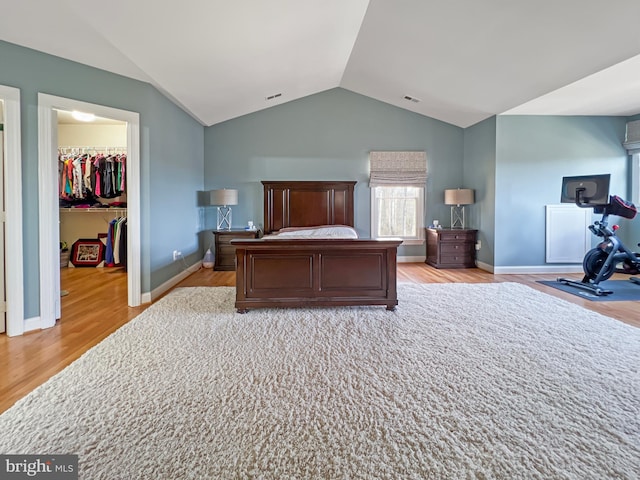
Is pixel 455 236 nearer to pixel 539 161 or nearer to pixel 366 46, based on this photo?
pixel 539 161

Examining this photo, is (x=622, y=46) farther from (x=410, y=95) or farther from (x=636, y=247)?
(x=636, y=247)

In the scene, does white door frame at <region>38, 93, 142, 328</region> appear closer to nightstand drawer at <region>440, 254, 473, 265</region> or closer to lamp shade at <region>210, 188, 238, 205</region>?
lamp shade at <region>210, 188, 238, 205</region>

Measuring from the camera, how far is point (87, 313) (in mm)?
3414

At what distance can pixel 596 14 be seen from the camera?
288cm

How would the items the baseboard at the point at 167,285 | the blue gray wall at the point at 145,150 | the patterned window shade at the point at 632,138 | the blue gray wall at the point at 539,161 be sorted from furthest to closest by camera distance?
the blue gray wall at the point at 539,161
the patterned window shade at the point at 632,138
the baseboard at the point at 167,285
the blue gray wall at the point at 145,150

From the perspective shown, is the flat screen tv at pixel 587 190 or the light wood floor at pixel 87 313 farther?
the flat screen tv at pixel 587 190

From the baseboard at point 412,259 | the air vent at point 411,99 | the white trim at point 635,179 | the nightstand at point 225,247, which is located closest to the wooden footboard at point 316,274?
the nightstand at point 225,247

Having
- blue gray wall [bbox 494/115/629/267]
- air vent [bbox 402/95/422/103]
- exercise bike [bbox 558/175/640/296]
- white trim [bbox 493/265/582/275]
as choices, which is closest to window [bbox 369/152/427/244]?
air vent [bbox 402/95/422/103]

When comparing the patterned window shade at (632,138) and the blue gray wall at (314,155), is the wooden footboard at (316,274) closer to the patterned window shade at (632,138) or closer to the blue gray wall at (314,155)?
the blue gray wall at (314,155)

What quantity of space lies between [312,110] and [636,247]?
18.6 ft

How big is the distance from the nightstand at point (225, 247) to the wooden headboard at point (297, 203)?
587 mm

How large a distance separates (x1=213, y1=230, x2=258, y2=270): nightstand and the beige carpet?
2.66m

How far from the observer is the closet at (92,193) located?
18.0 ft

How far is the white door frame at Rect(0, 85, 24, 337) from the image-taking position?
2.72 meters
